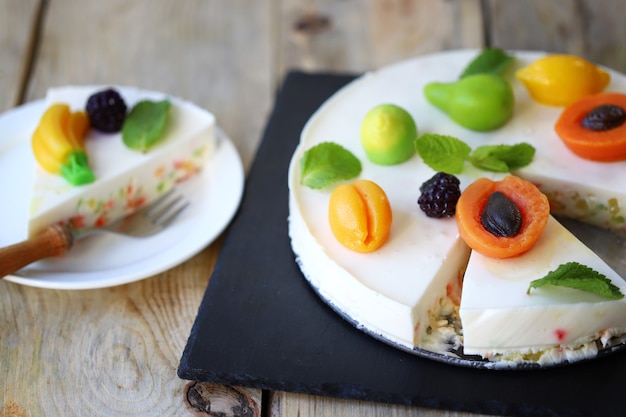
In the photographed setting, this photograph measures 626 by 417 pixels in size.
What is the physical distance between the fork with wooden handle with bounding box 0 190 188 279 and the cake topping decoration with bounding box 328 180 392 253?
0.75m

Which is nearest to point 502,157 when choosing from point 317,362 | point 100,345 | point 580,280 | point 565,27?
point 580,280

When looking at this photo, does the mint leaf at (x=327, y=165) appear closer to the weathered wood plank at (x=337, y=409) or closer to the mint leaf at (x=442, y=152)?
the mint leaf at (x=442, y=152)

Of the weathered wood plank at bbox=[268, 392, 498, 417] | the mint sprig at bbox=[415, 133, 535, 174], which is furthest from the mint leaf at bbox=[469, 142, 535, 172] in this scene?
the weathered wood plank at bbox=[268, 392, 498, 417]

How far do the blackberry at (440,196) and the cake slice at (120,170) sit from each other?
0.96 meters

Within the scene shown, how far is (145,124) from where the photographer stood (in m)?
2.84

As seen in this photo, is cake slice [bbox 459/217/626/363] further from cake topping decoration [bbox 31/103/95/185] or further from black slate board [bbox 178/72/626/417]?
cake topping decoration [bbox 31/103/95/185]

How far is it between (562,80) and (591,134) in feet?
0.88

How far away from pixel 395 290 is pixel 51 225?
3.78 ft

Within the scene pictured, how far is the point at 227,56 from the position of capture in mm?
3598

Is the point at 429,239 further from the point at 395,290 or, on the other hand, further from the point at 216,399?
the point at 216,399

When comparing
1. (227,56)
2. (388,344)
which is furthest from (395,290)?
(227,56)

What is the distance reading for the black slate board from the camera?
2.11m

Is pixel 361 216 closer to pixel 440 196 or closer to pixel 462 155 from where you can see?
pixel 440 196

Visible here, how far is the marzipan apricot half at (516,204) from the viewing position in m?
2.17
